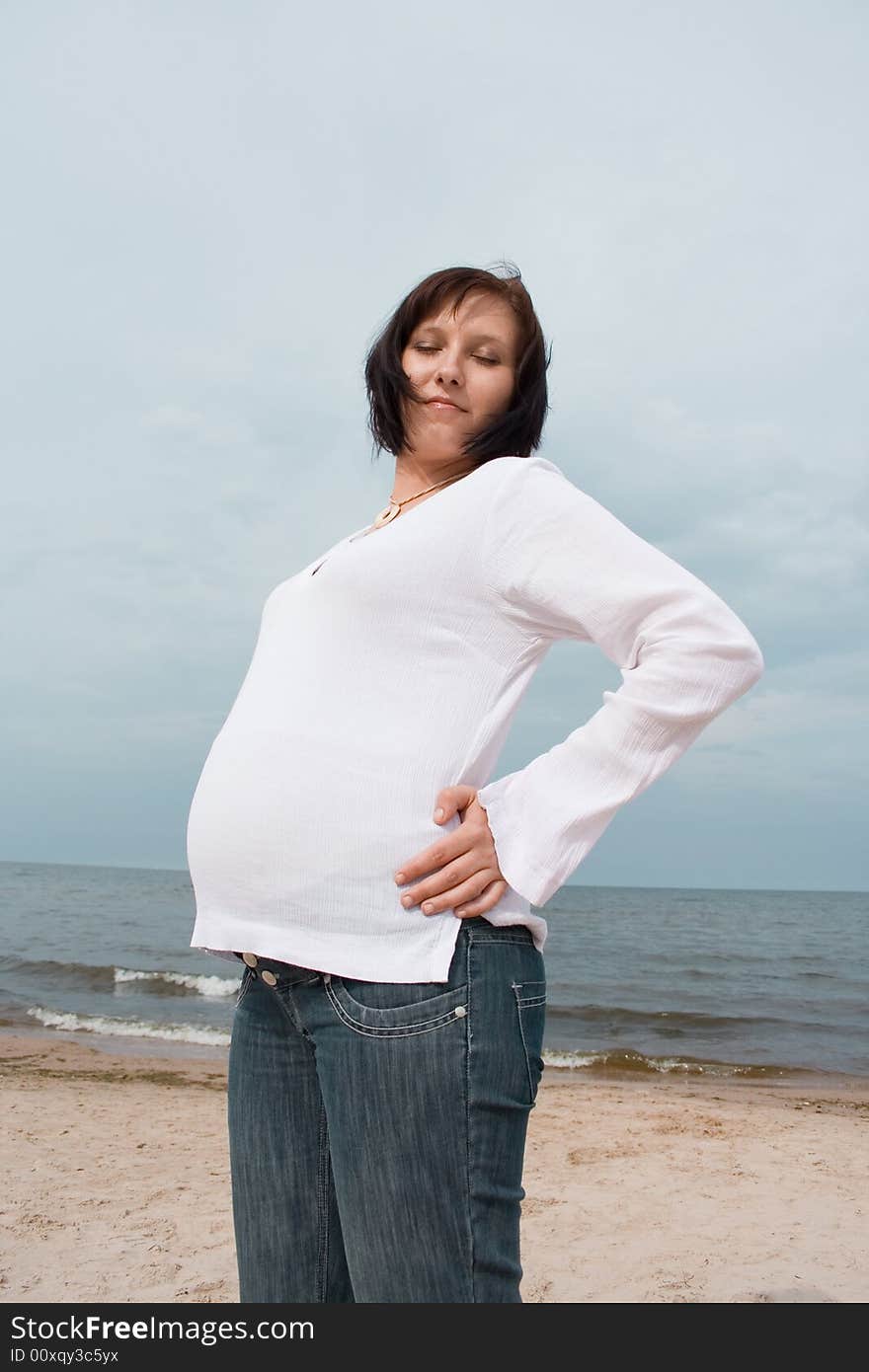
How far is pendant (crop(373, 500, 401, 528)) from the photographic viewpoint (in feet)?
5.44

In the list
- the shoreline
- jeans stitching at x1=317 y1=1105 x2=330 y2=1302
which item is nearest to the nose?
jeans stitching at x1=317 y1=1105 x2=330 y2=1302

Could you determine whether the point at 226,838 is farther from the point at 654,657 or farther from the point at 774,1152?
the point at 774,1152

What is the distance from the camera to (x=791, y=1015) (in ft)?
44.6

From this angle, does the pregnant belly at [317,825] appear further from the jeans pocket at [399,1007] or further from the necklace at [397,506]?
the necklace at [397,506]

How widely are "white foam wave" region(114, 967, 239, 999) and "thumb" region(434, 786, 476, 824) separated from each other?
44.6ft

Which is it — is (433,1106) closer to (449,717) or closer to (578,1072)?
(449,717)

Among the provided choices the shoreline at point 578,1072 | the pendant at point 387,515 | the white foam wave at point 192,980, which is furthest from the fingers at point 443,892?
the white foam wave at point 192,980

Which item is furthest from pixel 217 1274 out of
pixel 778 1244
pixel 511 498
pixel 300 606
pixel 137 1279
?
pixel 511 498

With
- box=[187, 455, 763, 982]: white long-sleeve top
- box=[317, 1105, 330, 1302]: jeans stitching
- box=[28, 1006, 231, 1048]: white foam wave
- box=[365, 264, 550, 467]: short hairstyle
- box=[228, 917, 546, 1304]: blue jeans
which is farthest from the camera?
box=[28, 1006, 231, 1048]: white foam wave

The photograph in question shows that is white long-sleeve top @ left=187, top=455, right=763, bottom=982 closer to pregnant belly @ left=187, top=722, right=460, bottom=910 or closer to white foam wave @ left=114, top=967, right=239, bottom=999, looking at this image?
pregnant belly @ left=187, top=722, right=460, bottom=910

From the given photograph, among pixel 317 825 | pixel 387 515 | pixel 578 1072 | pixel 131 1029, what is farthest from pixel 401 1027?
pixel 131 1029

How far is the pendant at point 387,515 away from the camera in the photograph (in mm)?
1658

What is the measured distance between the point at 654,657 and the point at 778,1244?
13.7ft

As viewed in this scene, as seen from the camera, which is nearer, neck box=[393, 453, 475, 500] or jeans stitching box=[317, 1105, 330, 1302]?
jeans stitching box=[317, 1105, 330, 1302]
